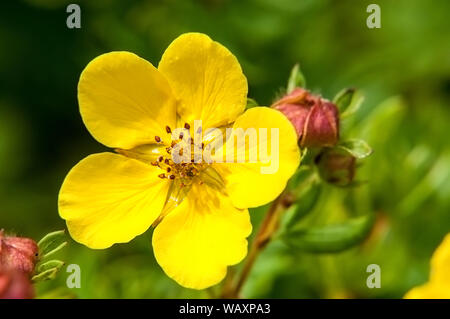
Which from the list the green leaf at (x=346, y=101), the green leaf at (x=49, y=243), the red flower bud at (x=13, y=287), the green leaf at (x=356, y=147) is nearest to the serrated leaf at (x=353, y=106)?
the green leaf at (x=346, y=101)

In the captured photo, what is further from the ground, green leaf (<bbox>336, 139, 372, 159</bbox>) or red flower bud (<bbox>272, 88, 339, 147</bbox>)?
red flower bud (<bbox>272, 88, 339, 147</bbox>)

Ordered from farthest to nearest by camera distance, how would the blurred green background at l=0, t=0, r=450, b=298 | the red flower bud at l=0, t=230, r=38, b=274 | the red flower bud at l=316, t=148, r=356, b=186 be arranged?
the blurred green background at l=0, t=0, r=450, b=298 → the red flower bud at l=316, t=148, r=356, b=186 → the red flower bud at l=0, t=230, r=38, b=274

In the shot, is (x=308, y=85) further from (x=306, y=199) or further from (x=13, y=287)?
(x=13, y=287)

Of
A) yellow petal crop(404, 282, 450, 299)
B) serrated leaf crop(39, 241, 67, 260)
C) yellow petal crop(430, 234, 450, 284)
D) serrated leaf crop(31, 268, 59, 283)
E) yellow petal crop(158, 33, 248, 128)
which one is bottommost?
yellow petal crop(404, 282, 450, 299)

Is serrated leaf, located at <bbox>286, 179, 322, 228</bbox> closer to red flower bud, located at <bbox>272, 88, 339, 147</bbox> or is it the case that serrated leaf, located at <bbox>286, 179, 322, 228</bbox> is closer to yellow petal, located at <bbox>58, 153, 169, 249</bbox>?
red flower bud, located at <bbox>272, 88, 339, 147</bbox>

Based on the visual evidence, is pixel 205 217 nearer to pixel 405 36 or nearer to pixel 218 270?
pixel 218 270

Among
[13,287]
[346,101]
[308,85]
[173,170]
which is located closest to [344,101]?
[346,101]

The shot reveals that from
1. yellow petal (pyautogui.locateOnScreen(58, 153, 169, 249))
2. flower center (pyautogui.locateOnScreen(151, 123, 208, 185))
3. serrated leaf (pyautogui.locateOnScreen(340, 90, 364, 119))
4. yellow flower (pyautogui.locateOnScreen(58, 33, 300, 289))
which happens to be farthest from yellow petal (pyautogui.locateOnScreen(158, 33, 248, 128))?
serrated leaf (pyautogui.locateOnScreen(340, 90, 364, 119))
